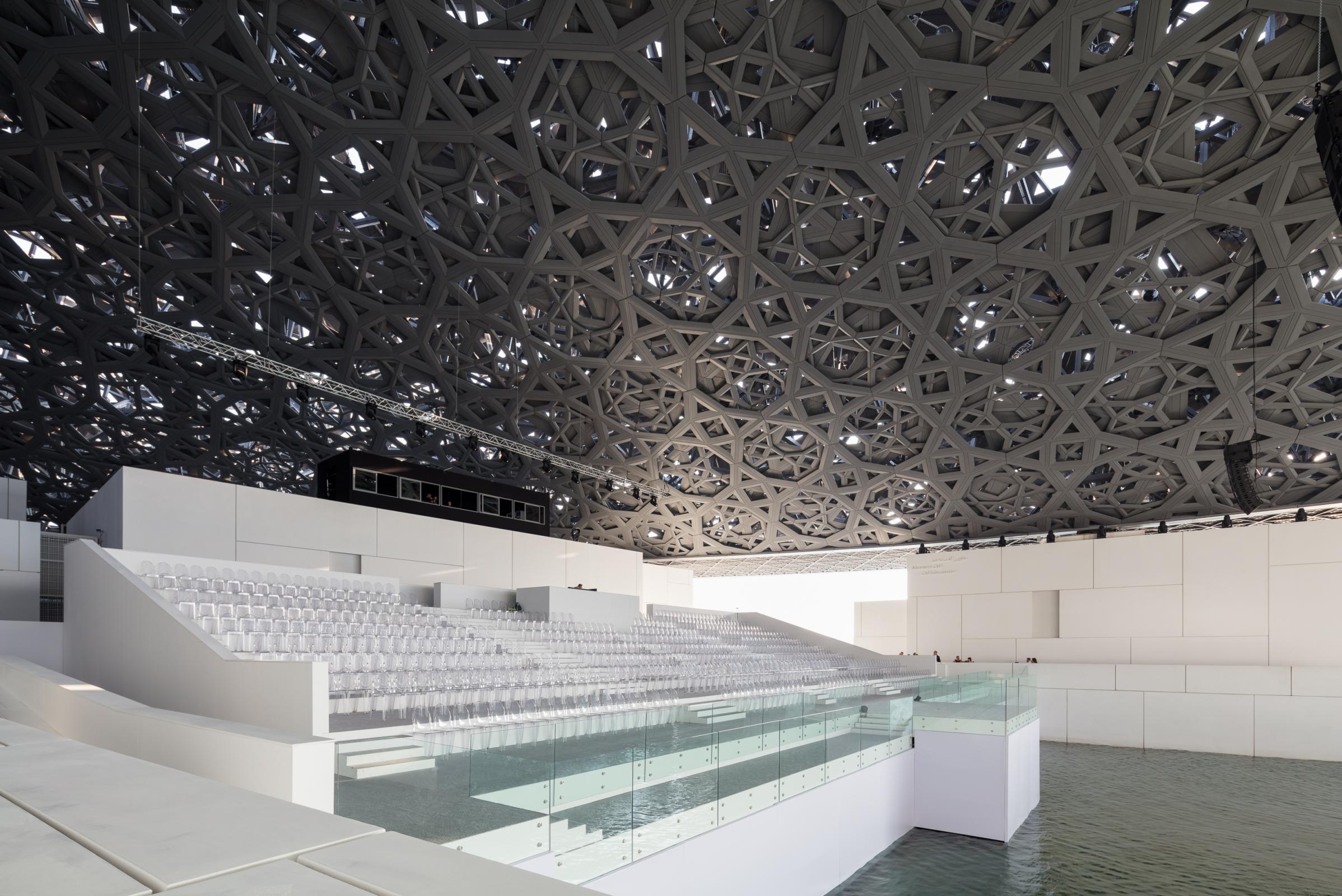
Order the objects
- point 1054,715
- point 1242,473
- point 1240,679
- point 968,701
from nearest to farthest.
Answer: point 968,701
point 1242,473
point 1240,679
point 1054,715

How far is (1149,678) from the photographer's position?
21.3 m

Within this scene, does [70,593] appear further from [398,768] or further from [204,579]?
[398,768]

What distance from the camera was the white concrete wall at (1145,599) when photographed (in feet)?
68.5

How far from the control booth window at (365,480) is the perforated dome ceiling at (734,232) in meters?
4.47

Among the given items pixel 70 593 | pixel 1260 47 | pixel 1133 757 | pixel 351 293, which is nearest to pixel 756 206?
pixel 1260 47

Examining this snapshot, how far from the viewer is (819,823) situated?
8688 millimetres

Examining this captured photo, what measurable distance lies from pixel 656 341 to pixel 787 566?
16.4m

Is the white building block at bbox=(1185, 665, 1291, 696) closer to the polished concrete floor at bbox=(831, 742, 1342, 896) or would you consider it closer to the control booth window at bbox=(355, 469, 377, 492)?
the polished concrete floor at bbox=(831, 742, 1342, 896)

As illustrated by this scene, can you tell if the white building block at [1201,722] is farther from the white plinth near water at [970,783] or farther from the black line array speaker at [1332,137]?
the black line array speaker at [1332,137]

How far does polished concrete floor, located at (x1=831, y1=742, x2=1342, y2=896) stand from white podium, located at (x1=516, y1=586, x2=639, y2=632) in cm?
1063

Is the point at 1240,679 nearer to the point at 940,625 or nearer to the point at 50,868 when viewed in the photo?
the point at 940,625

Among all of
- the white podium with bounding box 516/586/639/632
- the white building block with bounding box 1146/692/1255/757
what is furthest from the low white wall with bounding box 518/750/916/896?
the white building block with bounding box 1146/692/1255/757

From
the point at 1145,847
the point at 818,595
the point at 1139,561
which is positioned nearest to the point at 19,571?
the point at 1145,847

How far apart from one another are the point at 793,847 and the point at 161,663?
6.83 meters
